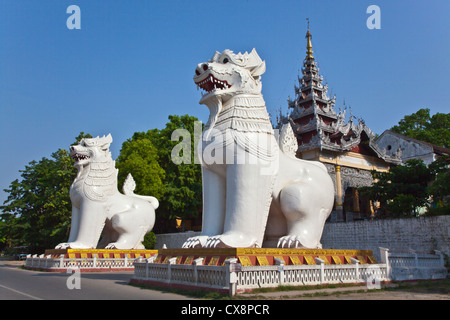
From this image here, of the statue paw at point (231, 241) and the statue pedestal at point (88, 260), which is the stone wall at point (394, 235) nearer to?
the statue pedestal at point (88, 260)

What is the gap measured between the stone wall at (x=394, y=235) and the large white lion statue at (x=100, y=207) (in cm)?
809

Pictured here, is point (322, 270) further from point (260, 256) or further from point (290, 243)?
point (260, 256)

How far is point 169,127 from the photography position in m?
24.3

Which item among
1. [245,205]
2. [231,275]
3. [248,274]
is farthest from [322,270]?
[231,275]

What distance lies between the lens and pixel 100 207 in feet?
43.1

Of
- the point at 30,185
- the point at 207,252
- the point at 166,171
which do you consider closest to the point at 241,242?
the point at 207,252

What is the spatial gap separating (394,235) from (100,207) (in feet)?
35.0

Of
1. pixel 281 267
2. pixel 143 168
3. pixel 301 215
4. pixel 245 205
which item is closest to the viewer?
pixel 281 267

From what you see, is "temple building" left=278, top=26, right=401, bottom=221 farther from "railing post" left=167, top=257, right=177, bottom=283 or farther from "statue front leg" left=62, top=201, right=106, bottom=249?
"railing post" left=167, top=257, right=177, bottom=283

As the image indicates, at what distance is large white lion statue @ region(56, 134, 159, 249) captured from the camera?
12992 millimetres

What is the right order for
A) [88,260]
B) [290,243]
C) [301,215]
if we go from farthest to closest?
[88,260] < [301,215] < [290,243]

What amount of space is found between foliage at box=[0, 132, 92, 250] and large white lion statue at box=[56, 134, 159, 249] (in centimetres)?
819

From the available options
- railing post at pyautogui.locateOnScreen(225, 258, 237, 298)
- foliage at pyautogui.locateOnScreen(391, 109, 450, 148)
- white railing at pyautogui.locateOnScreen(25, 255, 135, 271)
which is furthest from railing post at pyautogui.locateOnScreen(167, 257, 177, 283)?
foliage at pyautogui.locateOnScreen(391, 109, 450, 148)

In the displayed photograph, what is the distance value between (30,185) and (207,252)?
21.1m
